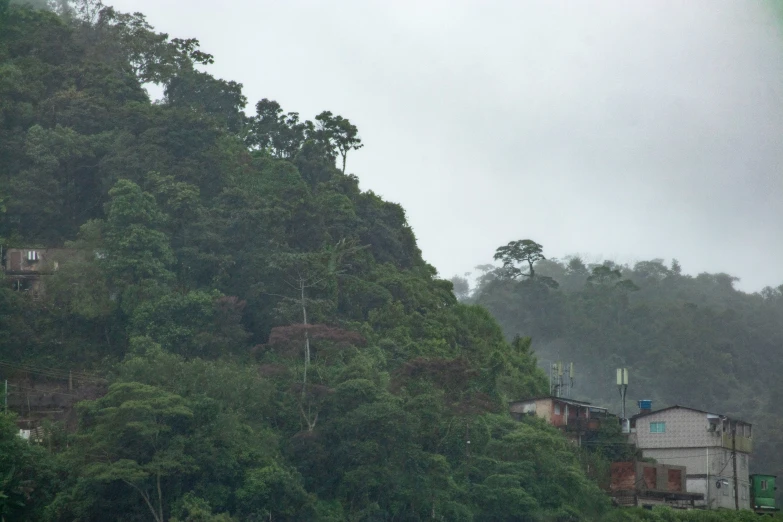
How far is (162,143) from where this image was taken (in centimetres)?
3534

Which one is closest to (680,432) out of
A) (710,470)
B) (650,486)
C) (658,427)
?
(658,427)

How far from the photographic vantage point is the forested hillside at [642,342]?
55.3 m

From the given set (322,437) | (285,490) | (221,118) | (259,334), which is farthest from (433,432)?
(221,118)

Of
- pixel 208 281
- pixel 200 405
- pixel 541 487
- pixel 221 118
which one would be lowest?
pixel 541 487

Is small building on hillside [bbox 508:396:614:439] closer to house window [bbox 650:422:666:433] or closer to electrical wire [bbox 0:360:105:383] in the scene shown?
house window [bbox 650:422:666:433]

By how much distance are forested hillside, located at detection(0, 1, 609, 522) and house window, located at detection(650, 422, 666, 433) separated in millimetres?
3578

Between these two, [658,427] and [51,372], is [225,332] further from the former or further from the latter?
[658,427]

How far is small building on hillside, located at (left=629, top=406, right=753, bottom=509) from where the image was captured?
34062 millimetres

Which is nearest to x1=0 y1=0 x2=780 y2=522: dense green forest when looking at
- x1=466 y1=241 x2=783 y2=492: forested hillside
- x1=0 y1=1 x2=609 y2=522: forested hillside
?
x1=0 y1=1 x2=609 y2=522: forested hillside

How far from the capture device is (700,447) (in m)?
34.4

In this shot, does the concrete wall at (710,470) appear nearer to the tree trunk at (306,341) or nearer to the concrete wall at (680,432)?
the concrete wall at (680,432)

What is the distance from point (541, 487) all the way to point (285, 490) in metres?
7.75

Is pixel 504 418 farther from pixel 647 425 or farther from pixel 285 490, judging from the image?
pixel 285 490

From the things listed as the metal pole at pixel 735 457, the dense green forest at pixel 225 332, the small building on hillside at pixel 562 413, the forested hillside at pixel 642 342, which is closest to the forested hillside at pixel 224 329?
the dense green forest at pixel 225 332
